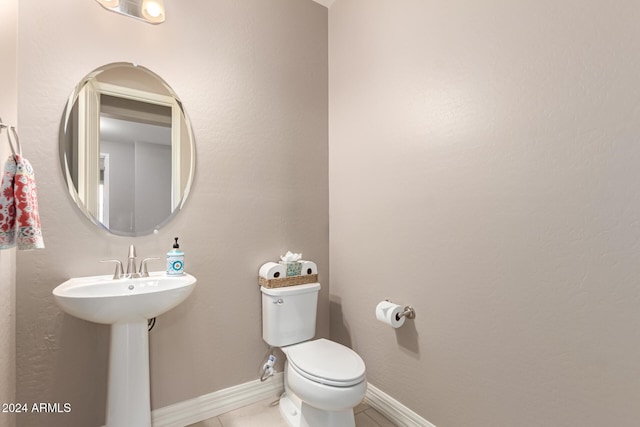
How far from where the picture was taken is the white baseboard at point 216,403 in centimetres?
159

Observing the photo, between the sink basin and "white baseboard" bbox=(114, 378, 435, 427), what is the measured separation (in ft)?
2.38

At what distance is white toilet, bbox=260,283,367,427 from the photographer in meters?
1.29

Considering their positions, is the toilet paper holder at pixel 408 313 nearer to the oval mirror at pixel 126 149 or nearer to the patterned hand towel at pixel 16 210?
the oval mirror at pixel 126 149

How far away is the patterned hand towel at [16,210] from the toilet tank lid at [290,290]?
107cm

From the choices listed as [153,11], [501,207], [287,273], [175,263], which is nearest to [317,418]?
[287,273]

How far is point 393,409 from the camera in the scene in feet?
5.41

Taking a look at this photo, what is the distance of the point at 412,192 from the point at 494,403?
3.22 ft

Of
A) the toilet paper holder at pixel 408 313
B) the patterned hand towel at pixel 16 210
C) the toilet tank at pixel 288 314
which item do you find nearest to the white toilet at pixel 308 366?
the toilet tank at pixel 288 314

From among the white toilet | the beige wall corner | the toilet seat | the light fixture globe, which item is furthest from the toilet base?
the light fixture globe

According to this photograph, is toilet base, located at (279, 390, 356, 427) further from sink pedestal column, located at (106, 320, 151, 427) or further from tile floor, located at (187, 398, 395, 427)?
sink pedestal column, located at (106, 320, 151, 427)

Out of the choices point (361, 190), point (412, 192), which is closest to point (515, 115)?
point (412, 192)

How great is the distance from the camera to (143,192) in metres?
1.59

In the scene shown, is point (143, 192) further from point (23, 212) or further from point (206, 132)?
point (23, 212)

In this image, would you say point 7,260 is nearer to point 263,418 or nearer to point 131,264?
point 131,264
